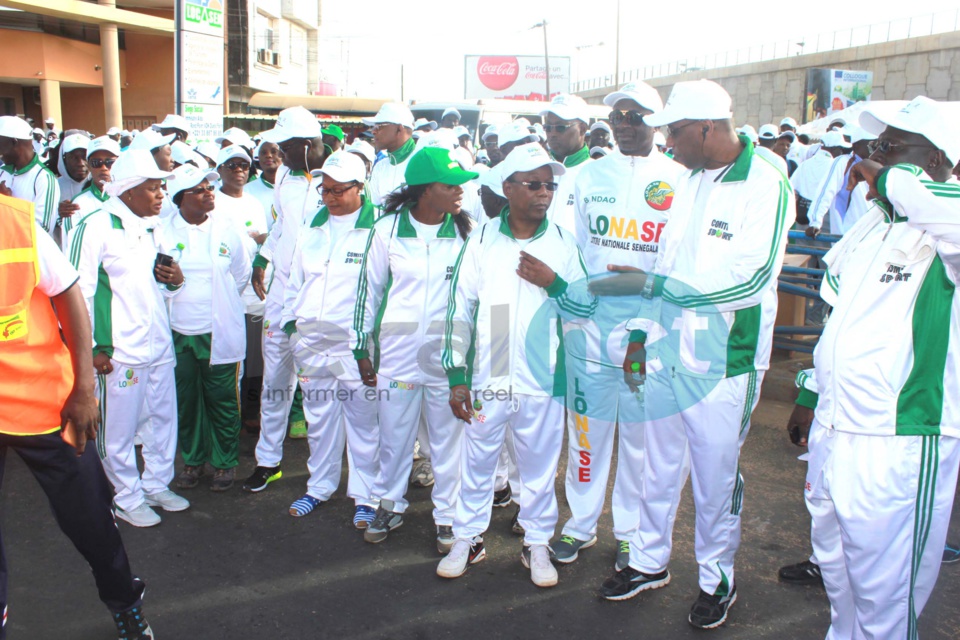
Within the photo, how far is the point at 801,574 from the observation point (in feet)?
12.6

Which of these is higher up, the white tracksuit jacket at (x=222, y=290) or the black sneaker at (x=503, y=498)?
the white tracksuit jacket at (x=222, y=290)

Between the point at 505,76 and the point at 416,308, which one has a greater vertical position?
the point at 505,76

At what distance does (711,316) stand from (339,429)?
2.50m

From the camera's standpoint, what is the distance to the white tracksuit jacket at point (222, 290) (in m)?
4.92

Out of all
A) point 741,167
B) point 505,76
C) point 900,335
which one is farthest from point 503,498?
point 505,76

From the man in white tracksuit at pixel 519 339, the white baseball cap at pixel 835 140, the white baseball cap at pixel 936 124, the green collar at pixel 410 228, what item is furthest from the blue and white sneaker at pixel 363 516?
the white baseball cap at pixel 835 140

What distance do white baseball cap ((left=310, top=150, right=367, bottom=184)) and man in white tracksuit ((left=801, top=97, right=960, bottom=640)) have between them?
2767 millimetres

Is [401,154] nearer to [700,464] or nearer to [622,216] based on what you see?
[622,216]

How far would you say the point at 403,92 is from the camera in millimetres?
54938

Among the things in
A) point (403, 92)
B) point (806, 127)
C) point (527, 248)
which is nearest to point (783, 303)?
point (527, 248)

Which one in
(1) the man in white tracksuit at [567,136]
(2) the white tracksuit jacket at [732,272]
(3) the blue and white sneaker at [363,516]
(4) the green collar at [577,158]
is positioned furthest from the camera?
(4) the green collar at [577,158]

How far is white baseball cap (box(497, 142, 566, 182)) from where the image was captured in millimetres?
3662

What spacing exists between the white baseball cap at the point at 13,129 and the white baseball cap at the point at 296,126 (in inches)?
130

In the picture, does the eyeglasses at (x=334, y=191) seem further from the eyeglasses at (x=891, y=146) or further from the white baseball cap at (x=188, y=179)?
the eyeglasses at (x=891, y=146)
